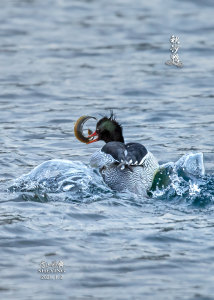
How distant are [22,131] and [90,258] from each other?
5076 millimetres

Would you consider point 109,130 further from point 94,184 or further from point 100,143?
point 100,143

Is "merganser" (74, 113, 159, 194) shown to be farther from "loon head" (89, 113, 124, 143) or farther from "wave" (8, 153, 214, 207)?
"loon head" (89, 113, 124, 143)

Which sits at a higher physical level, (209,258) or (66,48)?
(66,48)

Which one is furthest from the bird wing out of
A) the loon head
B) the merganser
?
the loon head

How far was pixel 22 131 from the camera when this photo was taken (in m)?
11.2

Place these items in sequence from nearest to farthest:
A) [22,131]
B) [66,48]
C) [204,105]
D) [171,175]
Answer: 1. [171,175]
2. [22,131]
3. [204,105]
4. [66,48]

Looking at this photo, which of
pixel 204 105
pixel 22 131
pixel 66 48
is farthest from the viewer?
pixel 66 48

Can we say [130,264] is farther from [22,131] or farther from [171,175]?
[22,131]

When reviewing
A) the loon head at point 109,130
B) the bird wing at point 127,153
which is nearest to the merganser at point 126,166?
the bird wing at point 127,153

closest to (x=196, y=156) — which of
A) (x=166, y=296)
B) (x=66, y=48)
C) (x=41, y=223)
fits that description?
(x=41, y=223)

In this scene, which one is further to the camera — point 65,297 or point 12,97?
point 12,97

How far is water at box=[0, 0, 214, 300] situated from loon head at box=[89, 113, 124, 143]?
0.65 m

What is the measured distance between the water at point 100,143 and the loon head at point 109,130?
65 centimetres

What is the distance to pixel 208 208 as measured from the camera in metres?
7.53
